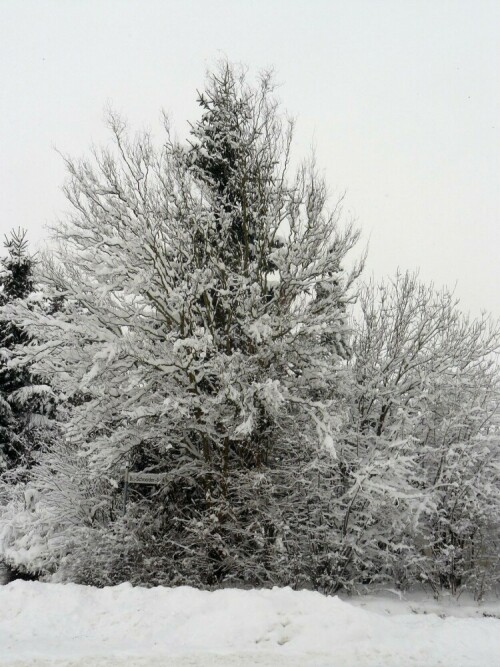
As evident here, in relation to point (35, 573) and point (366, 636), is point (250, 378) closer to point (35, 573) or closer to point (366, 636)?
point (366, 636)

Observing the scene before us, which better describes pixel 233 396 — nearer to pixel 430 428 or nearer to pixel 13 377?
pixel 430 428

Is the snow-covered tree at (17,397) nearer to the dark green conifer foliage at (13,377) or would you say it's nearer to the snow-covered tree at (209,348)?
the dark green conifer foliage at (13,377)

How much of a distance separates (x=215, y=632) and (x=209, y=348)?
4545mm

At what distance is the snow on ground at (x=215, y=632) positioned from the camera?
5035 mm

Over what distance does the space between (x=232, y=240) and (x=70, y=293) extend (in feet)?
11.3

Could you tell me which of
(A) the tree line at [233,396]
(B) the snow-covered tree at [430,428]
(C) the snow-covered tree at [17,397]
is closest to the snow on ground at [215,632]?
(A) the tree line at [233,396]

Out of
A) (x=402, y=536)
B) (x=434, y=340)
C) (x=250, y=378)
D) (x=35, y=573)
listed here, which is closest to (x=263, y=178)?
(x=250, y=378)

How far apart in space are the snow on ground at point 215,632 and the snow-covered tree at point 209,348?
274 cm

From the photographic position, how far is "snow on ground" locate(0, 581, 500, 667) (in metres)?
5.04

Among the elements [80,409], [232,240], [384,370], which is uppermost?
[232,240]

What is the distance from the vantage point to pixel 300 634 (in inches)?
218

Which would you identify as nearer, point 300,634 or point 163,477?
point 300,634

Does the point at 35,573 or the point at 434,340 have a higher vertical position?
the point at 434,340

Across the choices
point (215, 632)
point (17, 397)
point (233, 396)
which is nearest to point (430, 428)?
point (233, 396)
